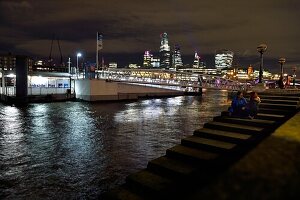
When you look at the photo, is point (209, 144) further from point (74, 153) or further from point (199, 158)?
point (74, 153)

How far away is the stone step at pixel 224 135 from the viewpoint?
1023 cm

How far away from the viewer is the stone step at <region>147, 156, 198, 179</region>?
8.66 meters

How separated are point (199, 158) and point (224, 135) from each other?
1.83m

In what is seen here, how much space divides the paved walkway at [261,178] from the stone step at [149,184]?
372 centimetres

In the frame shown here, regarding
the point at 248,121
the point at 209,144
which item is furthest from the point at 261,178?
the point at 248,121

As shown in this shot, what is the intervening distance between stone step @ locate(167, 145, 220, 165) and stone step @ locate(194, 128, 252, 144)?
1.04 metres

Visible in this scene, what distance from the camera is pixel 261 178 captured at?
11.8 feet

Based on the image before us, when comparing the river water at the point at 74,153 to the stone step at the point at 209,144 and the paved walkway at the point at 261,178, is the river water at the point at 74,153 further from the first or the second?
the paved walkway at the point at 261,178

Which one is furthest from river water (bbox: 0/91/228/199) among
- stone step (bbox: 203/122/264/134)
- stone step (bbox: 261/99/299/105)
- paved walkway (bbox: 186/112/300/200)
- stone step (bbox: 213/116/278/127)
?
paved walkway (bbox: 186/112/300/200)

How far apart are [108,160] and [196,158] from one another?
6.94 m

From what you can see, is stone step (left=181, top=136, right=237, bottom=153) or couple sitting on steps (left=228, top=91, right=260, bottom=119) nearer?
stone step (left=181, top=136, right=237, bottom=153)

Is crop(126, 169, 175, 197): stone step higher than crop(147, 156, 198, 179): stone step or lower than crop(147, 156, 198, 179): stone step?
lower

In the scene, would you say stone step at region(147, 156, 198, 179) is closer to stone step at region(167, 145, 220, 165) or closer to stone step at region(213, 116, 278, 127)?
stone step at region(167, 145, 220, 165)

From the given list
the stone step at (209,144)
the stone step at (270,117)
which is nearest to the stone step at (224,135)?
the stone step at (209,144)
